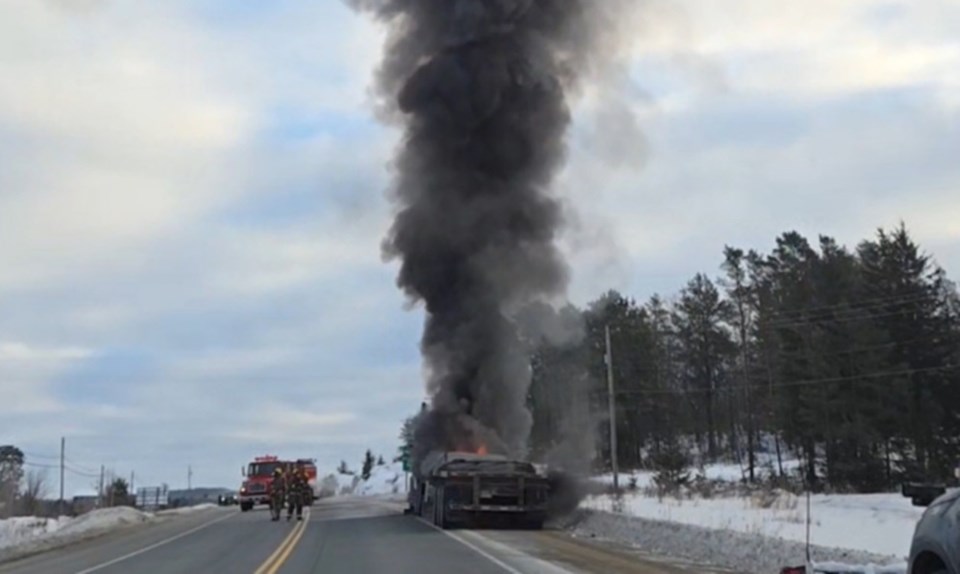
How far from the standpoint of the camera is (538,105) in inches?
1566

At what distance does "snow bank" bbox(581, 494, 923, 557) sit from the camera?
2141 cm

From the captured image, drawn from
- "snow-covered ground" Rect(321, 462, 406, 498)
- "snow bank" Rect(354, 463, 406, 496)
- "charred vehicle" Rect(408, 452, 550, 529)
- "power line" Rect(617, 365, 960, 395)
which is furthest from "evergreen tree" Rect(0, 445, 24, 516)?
"power line" Rect(617, 365, 960, 395)

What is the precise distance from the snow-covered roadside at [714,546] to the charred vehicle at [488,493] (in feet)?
4.54

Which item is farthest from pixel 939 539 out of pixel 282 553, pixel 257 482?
pixel 257 482

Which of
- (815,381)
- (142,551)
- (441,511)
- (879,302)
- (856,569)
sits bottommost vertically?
(142,551)

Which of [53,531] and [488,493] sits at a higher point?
[488,493]

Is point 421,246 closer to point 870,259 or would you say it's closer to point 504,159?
point 504,159

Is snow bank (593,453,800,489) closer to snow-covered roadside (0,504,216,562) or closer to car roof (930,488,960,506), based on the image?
snow-covered roadside (0,504,216,562)

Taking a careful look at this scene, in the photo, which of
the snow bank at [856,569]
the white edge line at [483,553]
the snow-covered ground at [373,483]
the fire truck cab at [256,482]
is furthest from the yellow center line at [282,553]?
the snow-covered ground at [373,483]

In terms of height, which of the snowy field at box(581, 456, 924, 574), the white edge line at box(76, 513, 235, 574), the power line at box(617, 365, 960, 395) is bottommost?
the white edge line at box(76, 513, 235, 574)

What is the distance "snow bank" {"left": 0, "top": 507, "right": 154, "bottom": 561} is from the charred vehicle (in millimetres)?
9433

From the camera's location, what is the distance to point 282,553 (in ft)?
63.8

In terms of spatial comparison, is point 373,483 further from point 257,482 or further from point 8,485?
point 257,482

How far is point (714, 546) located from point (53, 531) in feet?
79.8
